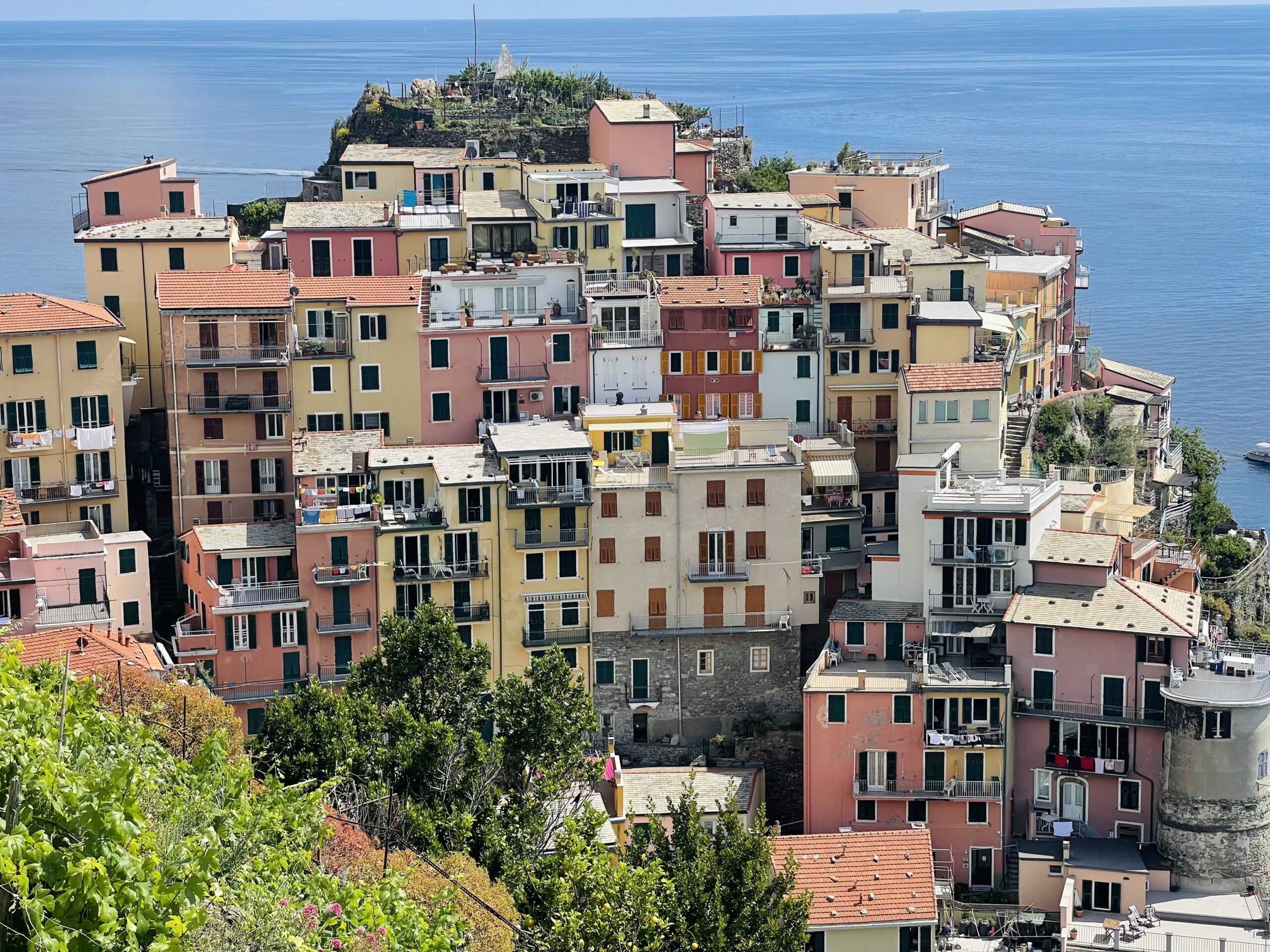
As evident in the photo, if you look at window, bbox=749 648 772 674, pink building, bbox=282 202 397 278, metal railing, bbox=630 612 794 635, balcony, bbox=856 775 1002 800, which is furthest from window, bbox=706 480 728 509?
pink building, bbox=282 202 397 278

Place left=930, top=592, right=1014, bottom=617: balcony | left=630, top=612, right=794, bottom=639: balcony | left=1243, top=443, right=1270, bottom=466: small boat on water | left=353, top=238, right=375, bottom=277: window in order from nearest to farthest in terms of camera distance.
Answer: left=930, top=592, right=1014, bottom=617: balcony → left=630, top=612, right=794, bottom=639: balcony → left=353, top=238, right=375, bottom=277: window → left=1243, top=443, right=1270, bottom=466: small boat on water

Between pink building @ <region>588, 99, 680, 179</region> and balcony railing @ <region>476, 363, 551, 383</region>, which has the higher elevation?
pink building @ <region>588, 99, 680, 179</region>

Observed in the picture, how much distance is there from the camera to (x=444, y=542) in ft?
160

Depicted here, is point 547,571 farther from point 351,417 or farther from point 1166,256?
point 1166,256

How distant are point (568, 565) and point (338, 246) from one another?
41.1 ft

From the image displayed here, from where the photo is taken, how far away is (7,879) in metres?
17.8

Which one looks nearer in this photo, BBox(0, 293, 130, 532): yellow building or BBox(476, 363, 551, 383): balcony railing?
BBox(0, 293, 130, 532): yellow building

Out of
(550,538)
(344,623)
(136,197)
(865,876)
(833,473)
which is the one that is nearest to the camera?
(865,876)

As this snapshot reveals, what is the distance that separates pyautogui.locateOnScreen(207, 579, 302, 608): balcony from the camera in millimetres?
47406

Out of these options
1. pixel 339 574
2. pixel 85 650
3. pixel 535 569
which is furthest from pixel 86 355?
pixel 85 650

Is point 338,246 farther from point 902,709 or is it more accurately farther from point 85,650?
point 902,709

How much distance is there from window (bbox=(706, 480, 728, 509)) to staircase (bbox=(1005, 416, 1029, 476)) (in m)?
8.55

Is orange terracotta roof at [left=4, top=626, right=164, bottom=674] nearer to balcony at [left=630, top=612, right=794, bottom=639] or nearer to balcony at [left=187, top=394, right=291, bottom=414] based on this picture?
balcony at [left=187, top=394, right=291, bottom=414]

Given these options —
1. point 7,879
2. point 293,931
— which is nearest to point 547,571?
point 293,931
